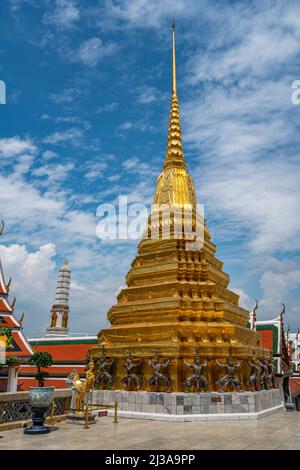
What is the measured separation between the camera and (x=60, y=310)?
60750mm

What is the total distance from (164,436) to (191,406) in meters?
4.01

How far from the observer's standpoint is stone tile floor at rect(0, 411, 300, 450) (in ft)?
34.4

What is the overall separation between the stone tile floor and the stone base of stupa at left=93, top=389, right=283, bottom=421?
0.59 m

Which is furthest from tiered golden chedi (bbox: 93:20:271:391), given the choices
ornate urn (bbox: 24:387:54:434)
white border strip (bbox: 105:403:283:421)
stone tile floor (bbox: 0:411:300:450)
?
ornate urn (bbox: 24:387:54:434)

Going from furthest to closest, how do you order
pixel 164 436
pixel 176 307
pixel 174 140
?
1. pixel 174 140
2. pixel 176 307
3. pixel 164 436

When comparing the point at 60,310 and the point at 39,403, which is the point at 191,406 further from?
the point at 60,310

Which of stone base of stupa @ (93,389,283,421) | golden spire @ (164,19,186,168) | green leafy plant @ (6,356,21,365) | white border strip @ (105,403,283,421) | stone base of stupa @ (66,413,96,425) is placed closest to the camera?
stone base of stupa @ (66,413,96,425)

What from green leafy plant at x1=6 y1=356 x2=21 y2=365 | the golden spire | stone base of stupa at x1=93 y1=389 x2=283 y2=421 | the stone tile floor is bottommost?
the stone tile floor

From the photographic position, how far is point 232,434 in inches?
486

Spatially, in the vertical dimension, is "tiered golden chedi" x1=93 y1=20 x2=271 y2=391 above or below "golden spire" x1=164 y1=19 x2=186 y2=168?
below

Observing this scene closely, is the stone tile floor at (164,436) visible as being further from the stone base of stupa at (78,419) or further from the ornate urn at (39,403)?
the ornate urn at (39,403)

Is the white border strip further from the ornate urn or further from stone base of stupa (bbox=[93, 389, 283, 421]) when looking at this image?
the ornate urn

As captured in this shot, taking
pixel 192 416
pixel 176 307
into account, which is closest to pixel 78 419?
pixel 192 416

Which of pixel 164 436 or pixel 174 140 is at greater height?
pixel 174 140
